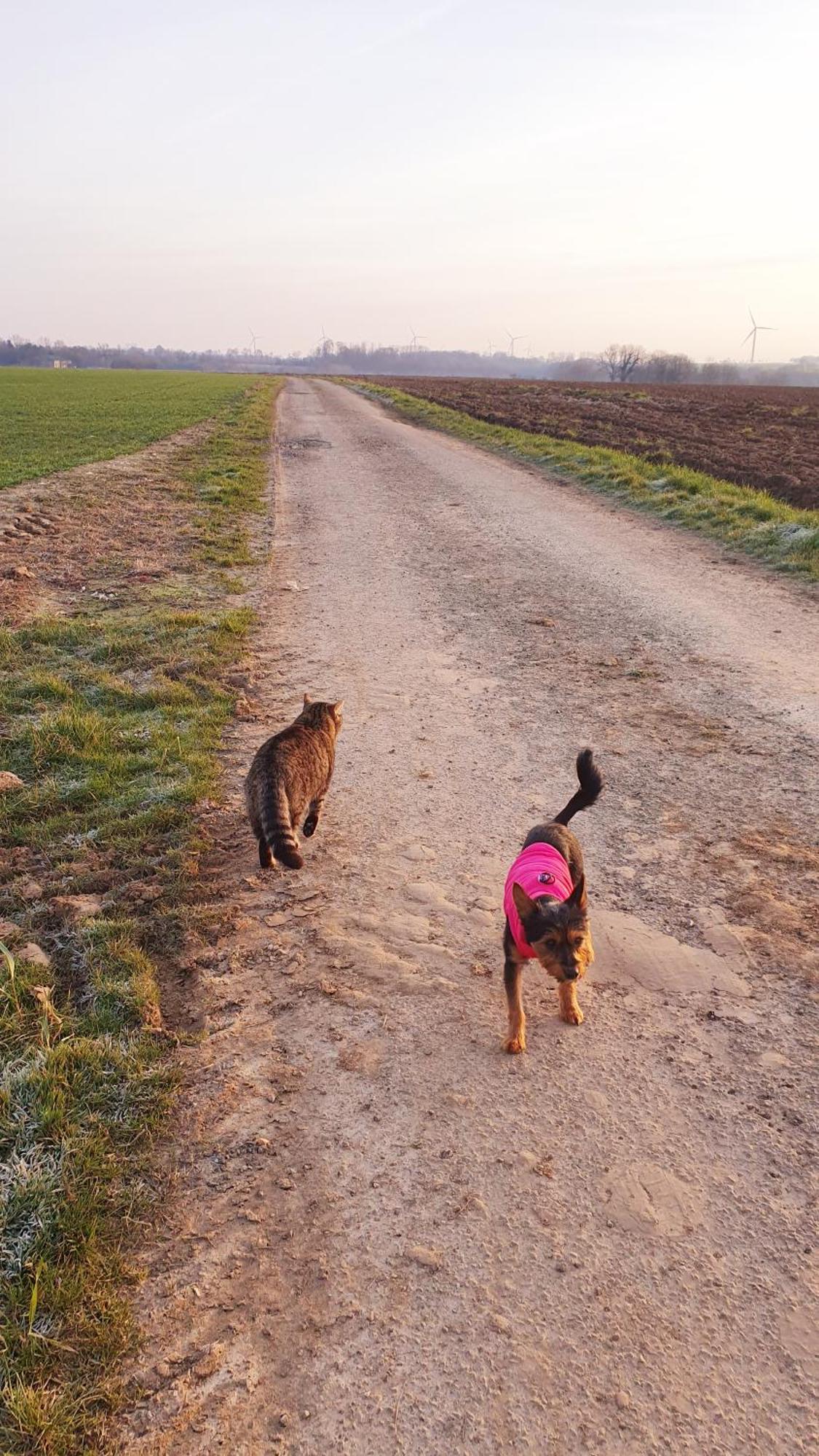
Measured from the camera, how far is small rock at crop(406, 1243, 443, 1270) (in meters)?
2.91

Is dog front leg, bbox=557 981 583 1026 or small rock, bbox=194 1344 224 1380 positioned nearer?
small rock, bbox=194 1344 224 1380

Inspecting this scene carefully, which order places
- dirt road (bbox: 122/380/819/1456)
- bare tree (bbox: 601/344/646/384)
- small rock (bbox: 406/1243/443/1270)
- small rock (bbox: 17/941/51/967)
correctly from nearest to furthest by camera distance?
dirt road (bbox: 122/380/819/1456) < small rock (bbox: 406/1243/443/1270) < small rock (bbox: 17/941/51/967) < bare tree (bbox: 601/344/646/384)

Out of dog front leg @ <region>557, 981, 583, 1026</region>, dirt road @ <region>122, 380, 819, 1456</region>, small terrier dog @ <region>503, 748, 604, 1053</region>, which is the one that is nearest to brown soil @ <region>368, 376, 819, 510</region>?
dirt road @ <region>122, 380, 819, 1456</region>

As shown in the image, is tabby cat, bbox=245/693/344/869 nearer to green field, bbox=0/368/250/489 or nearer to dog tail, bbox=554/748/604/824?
dog tail, bbox=554/748/604/824

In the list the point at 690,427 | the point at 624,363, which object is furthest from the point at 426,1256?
the point at 624,363

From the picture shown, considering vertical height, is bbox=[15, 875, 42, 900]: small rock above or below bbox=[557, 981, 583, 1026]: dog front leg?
above

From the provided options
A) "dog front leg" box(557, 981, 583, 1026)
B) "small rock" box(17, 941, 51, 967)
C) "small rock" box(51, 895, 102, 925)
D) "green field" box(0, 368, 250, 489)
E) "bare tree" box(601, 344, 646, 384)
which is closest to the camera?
"dog front leg" box(557, 981, 583, 1026)

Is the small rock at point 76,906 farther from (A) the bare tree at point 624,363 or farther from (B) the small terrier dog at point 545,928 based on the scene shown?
(A) the bare tree at point 624,363

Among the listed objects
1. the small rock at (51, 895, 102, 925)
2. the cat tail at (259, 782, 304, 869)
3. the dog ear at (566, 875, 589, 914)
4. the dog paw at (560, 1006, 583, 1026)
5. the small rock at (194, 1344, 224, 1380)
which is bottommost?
the small rock at (194, 1344, 224, 1380)

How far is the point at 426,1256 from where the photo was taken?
9.64 ft

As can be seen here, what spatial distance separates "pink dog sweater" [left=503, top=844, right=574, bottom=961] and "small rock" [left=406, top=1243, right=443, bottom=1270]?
129cm

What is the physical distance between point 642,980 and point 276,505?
1532 centimetres

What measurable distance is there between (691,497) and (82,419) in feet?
101

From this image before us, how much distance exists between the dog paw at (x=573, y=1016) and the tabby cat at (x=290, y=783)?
164 cm
